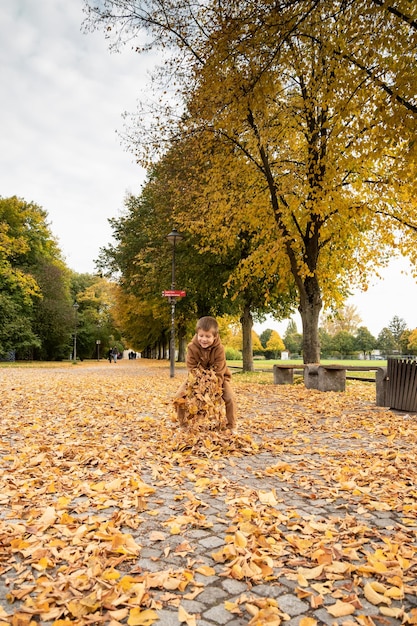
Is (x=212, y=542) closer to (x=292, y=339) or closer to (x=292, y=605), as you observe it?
(x=292, y=605)

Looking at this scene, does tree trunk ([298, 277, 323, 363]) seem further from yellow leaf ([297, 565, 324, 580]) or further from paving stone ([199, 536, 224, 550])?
yellow leaf ([297, 565, 324, 580])

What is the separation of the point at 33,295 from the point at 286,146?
1338 inches

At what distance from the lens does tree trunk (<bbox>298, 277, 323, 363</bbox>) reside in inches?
603

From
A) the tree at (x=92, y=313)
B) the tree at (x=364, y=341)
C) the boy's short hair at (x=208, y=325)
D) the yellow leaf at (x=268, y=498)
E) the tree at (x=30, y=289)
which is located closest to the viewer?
the yellow leaf at (x=268, y=498)

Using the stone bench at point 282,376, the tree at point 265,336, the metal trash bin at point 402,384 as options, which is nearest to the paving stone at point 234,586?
the metal trash bin at point 402,384

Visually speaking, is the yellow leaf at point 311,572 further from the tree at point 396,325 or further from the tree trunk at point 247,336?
the tree at point 396,325

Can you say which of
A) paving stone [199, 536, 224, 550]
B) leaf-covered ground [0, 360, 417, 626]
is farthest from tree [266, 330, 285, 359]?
paving stone [199, 536, 224, 550]

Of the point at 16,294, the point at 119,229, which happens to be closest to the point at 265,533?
the point at 119,229

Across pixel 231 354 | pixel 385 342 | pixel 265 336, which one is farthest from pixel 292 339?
pixel 231 354

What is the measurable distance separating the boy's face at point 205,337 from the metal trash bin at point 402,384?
4615 mm

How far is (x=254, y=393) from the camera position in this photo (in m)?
13.6

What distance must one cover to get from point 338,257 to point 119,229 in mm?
15909

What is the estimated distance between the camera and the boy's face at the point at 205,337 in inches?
245

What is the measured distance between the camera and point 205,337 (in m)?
6.23
